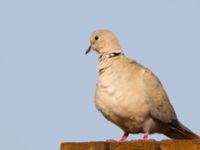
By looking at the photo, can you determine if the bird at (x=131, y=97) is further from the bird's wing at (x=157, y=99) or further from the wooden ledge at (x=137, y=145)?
the wooden ledge at (x=137, y=145)

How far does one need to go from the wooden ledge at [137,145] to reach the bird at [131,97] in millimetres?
2314

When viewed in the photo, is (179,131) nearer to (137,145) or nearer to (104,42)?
(104,42)

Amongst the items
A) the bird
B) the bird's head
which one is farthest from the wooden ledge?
the bird's head

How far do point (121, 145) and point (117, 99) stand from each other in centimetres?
241

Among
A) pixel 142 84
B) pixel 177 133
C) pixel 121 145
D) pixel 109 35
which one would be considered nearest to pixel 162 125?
pixel 177 133

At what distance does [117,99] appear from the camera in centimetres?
745

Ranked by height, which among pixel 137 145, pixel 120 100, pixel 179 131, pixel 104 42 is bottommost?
pixel 179 131

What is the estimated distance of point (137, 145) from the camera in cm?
496

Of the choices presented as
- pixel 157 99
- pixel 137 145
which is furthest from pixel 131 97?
pixel 137 145

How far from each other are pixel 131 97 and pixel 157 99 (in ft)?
2.08

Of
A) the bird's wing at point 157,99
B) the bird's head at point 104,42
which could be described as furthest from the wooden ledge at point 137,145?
the bird's head at point 104,42

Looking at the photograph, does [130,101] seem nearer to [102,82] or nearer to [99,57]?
[102,82]

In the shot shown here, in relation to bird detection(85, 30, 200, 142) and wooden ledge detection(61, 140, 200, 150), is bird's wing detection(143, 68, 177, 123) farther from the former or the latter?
wooden ledge detection(61, 140, 200, 150)

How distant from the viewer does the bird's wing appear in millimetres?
7750
